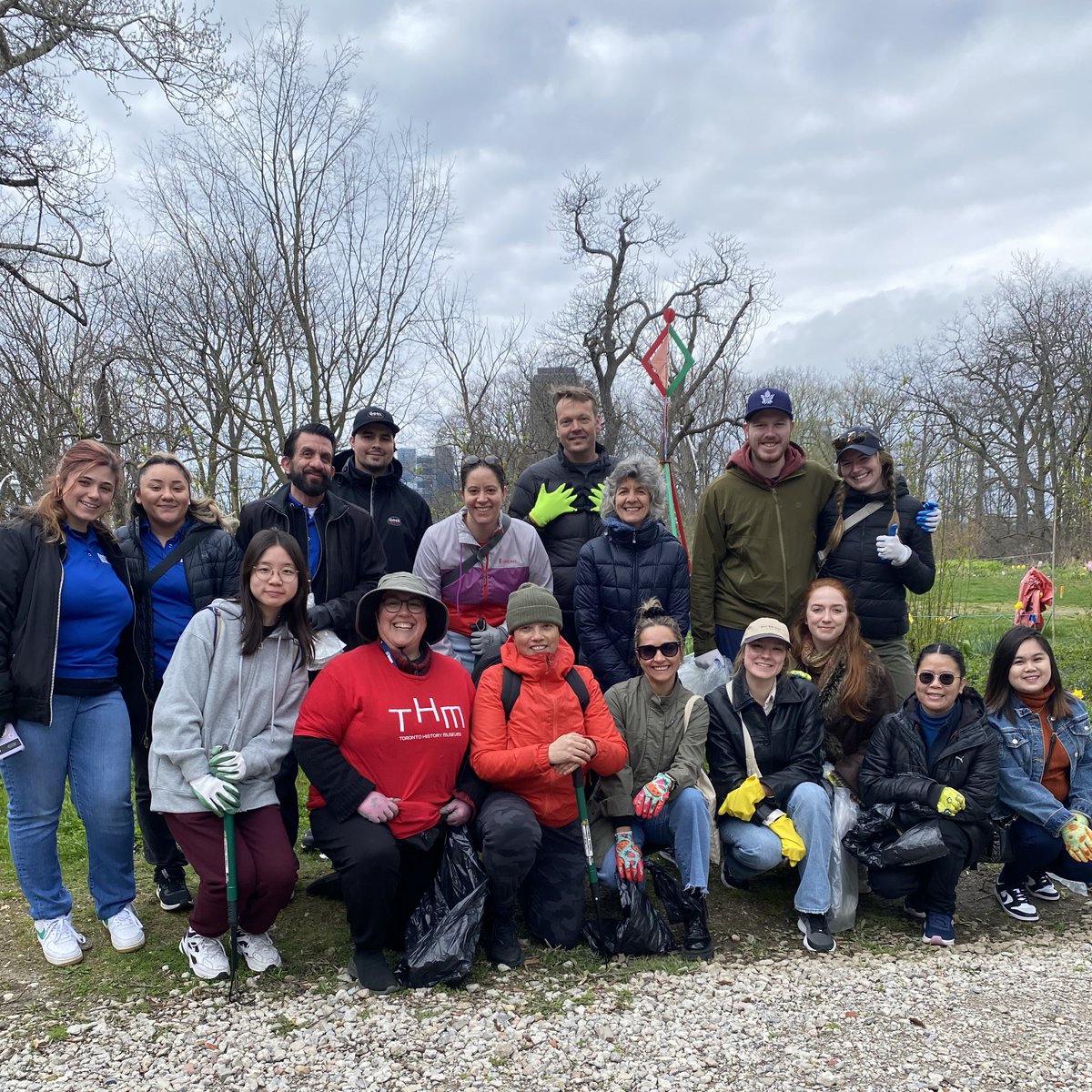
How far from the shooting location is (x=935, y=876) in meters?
3.89

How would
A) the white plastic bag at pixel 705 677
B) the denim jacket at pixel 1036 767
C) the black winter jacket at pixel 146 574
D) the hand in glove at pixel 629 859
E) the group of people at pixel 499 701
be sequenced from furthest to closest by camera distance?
the white plastic bag at pixel 705 677 → the denim jacket at pixel 1036 767 → the black winter jacket at pixel 146 574 → the hand in glove at pixel 629 859 → the group of people at pixel 499 701

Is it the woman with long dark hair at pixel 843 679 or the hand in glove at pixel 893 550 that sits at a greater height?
the hand in glove at pixel 893 550

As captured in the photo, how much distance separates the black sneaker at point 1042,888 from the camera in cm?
439

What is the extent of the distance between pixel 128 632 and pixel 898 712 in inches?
146

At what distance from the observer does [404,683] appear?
3.60 metres

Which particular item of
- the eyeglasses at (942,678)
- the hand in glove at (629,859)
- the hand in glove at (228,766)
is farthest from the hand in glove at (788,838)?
the hand in glove at (228,766)

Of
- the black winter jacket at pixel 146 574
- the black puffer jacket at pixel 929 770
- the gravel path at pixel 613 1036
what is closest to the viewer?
the gravel path at pixel 613 1036

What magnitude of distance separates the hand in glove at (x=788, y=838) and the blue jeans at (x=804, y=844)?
37 mm

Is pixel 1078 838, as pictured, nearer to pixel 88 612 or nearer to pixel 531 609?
pixel 531 609

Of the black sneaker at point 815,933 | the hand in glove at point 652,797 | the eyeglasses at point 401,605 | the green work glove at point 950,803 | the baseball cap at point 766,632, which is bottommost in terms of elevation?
the black sneaker at point 815,933

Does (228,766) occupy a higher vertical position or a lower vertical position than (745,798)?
higher

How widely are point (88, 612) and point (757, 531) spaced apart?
3413mm

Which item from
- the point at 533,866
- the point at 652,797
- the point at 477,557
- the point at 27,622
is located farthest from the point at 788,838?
the point at 27,622

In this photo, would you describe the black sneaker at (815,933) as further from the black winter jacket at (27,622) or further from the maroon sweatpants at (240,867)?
the black winter jacket at (27,622)
